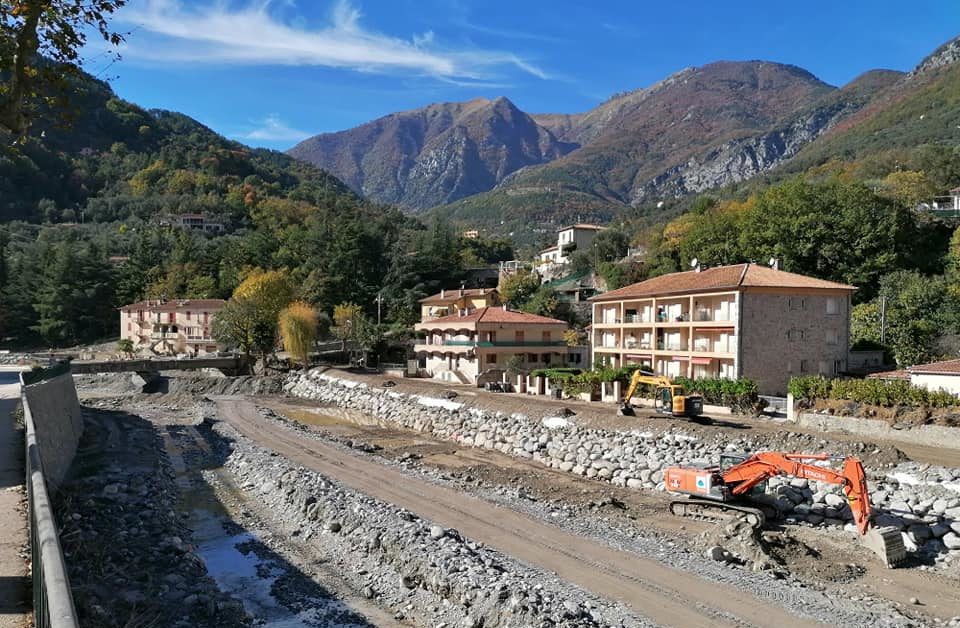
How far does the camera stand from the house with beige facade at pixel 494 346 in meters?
53.8

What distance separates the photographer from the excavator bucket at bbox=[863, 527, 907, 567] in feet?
60.6

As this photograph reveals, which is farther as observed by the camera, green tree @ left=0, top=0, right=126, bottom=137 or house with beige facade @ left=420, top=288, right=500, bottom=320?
house with beige facade @ left=420, top=288, right=500, bottom=320

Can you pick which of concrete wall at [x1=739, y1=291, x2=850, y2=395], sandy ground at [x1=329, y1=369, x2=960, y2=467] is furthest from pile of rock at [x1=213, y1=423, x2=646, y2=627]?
concrete wall at [x1=739, y1=291, x2=850, y2=395]

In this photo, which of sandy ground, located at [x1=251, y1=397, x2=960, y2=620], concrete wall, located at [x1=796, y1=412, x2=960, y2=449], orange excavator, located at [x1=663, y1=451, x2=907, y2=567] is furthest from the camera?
concrete wall, located at [x1=796, y1=412, x2=960, y2=449]

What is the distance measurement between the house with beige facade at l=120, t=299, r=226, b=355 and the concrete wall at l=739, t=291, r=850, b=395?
2540 inches

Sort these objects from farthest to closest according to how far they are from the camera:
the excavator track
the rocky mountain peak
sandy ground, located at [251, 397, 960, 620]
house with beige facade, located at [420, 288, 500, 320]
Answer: the rocky mountain peak < house with beige facade, located at [420, 288, 500, 320] < the excavator track < sandy ground, located at [251, 397, 960, 620]

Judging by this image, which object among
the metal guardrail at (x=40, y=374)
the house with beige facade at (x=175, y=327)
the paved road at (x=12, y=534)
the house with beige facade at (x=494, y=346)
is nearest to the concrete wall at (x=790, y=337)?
the house with beige facade at (x=494, y=346)

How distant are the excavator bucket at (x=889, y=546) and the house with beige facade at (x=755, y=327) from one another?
62.8 feet

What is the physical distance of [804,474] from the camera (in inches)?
798

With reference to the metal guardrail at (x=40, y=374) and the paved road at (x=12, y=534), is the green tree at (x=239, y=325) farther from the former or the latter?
the paved road at (x=12, y=534)

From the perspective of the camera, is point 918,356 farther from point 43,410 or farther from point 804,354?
point 43,410

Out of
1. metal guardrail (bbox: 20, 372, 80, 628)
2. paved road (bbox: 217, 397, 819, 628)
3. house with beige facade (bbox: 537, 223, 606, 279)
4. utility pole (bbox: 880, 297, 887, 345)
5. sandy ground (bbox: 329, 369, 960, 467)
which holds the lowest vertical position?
paved road (bbox: 217, 397, 819, 628)

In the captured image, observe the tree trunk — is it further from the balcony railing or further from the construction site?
the balcony railing

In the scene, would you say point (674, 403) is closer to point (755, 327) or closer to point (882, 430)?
point (882, 430)
